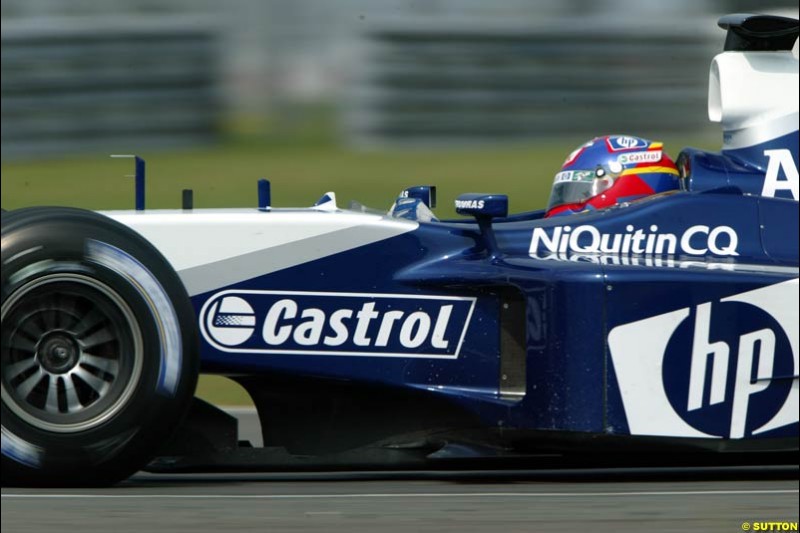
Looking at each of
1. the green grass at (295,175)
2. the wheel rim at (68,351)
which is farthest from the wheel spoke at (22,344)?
the green grass at (295,175)

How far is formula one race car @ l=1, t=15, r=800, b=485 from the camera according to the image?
4508 millimetres

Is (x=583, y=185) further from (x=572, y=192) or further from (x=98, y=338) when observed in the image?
(x=98, y=338)

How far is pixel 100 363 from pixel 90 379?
0.20 ft

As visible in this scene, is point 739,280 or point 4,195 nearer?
point 739,280

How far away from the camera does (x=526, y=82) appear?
46.0 feet

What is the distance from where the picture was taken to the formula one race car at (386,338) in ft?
14.8

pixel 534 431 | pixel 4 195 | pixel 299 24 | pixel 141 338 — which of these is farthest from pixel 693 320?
pixel 299 24

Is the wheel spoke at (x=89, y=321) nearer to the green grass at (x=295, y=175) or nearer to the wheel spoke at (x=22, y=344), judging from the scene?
the wheel spoke at (x=22, y=344)

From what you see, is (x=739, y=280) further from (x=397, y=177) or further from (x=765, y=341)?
(x=397, y=177)

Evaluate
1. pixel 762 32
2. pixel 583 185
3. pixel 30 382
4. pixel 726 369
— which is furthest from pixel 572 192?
pixel 30 382

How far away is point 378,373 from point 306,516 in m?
0.72

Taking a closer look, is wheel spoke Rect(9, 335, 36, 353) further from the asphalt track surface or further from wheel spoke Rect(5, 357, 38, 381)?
the asphalt track surface

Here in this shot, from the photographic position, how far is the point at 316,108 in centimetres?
1614

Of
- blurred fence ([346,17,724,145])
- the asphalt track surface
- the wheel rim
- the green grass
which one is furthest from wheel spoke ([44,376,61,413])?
blurred fence ([346,17,724,145])
